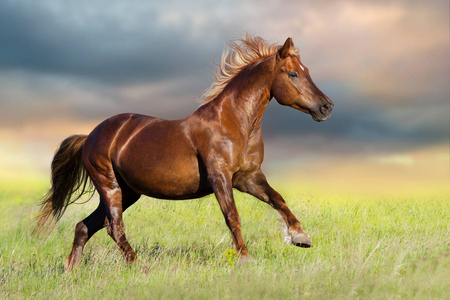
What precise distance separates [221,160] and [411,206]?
6.13m

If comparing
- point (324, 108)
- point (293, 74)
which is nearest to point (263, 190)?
point (324, 108)

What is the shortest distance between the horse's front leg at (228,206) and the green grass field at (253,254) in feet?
0.58

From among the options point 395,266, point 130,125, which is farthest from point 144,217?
point 395,266

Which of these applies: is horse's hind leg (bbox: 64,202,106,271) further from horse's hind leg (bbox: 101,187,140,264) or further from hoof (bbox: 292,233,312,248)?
hoof (bbox: 292,233,312,248)

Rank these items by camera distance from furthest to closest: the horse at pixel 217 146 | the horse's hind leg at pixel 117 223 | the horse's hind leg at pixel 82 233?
the horse's hind leg at pixel 82 233 → the horse's hind leg at pixel 117 223 → the horse at pixel 217 146

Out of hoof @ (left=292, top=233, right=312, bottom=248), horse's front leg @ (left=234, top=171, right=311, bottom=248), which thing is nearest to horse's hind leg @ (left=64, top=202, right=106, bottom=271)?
horse's front leg @ (left=234, top=171, right=311, bottom=248)

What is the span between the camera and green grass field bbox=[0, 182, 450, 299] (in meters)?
4.68

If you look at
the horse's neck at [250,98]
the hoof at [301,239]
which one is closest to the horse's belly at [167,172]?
the horse's neck at [250,98]

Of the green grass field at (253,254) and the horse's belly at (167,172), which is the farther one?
the horse's belly at (167,172)

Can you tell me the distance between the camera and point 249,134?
6.20 m

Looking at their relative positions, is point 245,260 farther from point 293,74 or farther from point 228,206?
point 293,74

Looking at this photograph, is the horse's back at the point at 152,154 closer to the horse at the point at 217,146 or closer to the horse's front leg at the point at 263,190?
the horse at the point at 217,146

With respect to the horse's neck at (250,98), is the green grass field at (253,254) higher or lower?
lower

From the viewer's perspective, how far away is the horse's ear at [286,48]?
235 inches
